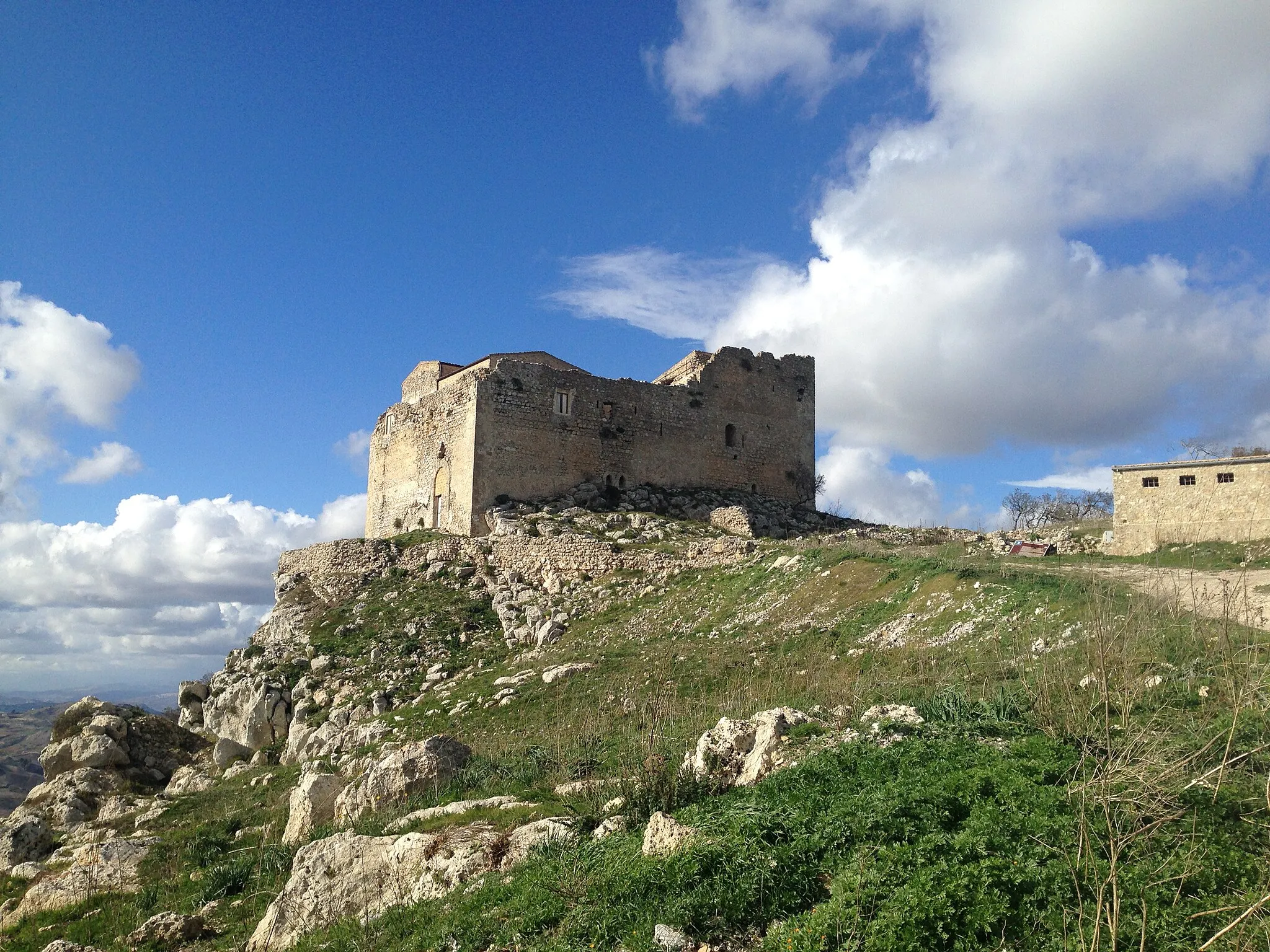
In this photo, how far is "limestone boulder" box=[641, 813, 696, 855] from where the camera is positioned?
5965 millimetres

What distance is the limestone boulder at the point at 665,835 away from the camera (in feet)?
Answer: 19.6

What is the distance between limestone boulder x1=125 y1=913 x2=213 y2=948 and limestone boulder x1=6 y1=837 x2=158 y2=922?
2.07m

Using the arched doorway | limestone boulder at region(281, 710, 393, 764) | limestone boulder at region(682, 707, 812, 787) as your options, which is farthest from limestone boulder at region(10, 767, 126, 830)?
limestone boulder at region(682, 707, 812, 787)

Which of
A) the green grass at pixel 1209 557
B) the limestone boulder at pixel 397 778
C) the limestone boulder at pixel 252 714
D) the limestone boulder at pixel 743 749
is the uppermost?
the green grass at pixel 1209 557

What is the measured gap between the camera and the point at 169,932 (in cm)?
795

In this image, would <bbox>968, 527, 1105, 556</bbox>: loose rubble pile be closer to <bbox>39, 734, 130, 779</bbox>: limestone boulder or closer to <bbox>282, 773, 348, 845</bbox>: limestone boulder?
<bbox>282, 773, 348, 845</bbox>: limestone boulder

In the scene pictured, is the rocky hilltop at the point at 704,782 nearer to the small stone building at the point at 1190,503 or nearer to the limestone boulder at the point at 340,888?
the limestone boulder at the point at 340,888

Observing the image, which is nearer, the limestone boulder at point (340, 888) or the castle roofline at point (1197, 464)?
the limestone boulder at point (340, 888)

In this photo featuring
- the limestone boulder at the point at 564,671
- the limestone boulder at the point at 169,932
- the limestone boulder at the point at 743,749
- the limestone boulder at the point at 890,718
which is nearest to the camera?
the limestone boulder at the point at 743,749

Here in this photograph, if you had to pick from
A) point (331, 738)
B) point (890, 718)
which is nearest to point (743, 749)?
point (890, 718)

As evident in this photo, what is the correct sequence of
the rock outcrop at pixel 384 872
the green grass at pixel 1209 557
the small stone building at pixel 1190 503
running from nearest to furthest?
the rock outcrop at pixel 384 872, the green grass at pixel 1209 557, the small stone building at pixel 1190 503

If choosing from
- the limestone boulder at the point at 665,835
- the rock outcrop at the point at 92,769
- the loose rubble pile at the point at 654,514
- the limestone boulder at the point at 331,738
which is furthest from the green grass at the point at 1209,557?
the rock outcrop at the point at 92,769

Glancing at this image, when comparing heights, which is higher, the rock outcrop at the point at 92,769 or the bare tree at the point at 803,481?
the bare tree at the point at 803,481

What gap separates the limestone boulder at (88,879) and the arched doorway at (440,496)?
18.2 meters
